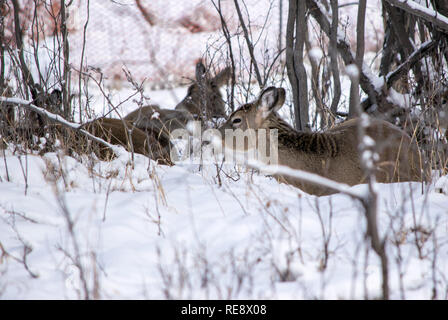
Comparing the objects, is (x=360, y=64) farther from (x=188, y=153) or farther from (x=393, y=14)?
(x=188, y=153)

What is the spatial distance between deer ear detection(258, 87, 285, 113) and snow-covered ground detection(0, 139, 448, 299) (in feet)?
5.55

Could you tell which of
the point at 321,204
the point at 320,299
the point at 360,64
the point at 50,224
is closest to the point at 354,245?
the point at 320,299

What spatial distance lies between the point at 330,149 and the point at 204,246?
2.60 metres

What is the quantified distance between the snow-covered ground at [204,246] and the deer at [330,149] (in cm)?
70

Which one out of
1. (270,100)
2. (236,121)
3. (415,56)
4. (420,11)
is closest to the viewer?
(420,11)

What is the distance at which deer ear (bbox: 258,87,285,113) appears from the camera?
18.6ft

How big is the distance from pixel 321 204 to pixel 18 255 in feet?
6.90

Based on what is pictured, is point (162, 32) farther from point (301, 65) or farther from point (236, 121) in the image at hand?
point (236, 121)

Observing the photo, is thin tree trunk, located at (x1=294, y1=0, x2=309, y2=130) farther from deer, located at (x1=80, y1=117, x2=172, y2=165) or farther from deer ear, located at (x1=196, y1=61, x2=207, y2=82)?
deer, located at (x1=80, y1=117, x2=172, y2=165)

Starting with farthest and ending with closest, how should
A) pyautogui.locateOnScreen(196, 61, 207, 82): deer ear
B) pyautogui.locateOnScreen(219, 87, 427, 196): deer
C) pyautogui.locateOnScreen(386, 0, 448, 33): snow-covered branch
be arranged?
pyautogui.locateOnScreen(196, 61, 207, 82): deer ear, pyautogui.locateOnScreen(386, 0, 448, 33): snow-covered branch, pyautogui.locateOnScreen(219, 87, 427, 196): deer

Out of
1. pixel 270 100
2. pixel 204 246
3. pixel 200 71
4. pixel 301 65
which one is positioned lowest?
pixel 204 246

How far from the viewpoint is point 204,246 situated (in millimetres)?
2904

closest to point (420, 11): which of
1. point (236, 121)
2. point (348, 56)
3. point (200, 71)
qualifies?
point (348, 56)

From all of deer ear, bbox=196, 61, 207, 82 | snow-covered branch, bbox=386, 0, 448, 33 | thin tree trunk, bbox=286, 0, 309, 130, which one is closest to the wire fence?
deer ear, bbox=196, 61, 207, 82
